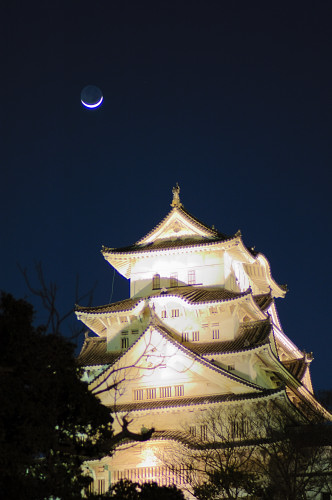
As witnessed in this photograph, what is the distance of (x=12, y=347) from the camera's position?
68.5 feet

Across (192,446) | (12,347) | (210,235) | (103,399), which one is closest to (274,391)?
(192,446)

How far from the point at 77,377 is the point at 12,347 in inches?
112

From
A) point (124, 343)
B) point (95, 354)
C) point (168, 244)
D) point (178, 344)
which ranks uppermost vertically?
point (168, 244)

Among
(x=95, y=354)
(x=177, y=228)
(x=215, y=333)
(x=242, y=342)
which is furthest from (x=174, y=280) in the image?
(x=242, y=342)

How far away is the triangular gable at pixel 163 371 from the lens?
131 feet

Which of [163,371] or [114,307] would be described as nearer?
[163,371]

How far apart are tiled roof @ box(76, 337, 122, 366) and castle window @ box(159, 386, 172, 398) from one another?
3828 millimetres

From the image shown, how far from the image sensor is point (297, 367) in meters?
51.7

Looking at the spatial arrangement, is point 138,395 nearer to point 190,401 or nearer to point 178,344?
point 190,401

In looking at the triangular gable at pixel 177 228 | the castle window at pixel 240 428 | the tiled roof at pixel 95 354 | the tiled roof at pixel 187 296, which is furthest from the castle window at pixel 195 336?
the castle window at pixel 240 428

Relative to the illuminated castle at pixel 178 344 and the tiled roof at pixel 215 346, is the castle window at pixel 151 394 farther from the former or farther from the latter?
the tiled roof at pixel 215 346

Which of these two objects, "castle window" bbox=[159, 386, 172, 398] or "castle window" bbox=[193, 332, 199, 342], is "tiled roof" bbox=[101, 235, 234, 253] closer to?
"castle window" bbox=[193, 332, 199, 342]

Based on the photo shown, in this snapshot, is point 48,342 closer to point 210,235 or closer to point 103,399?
point 103,399

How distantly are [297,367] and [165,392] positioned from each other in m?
14.0
